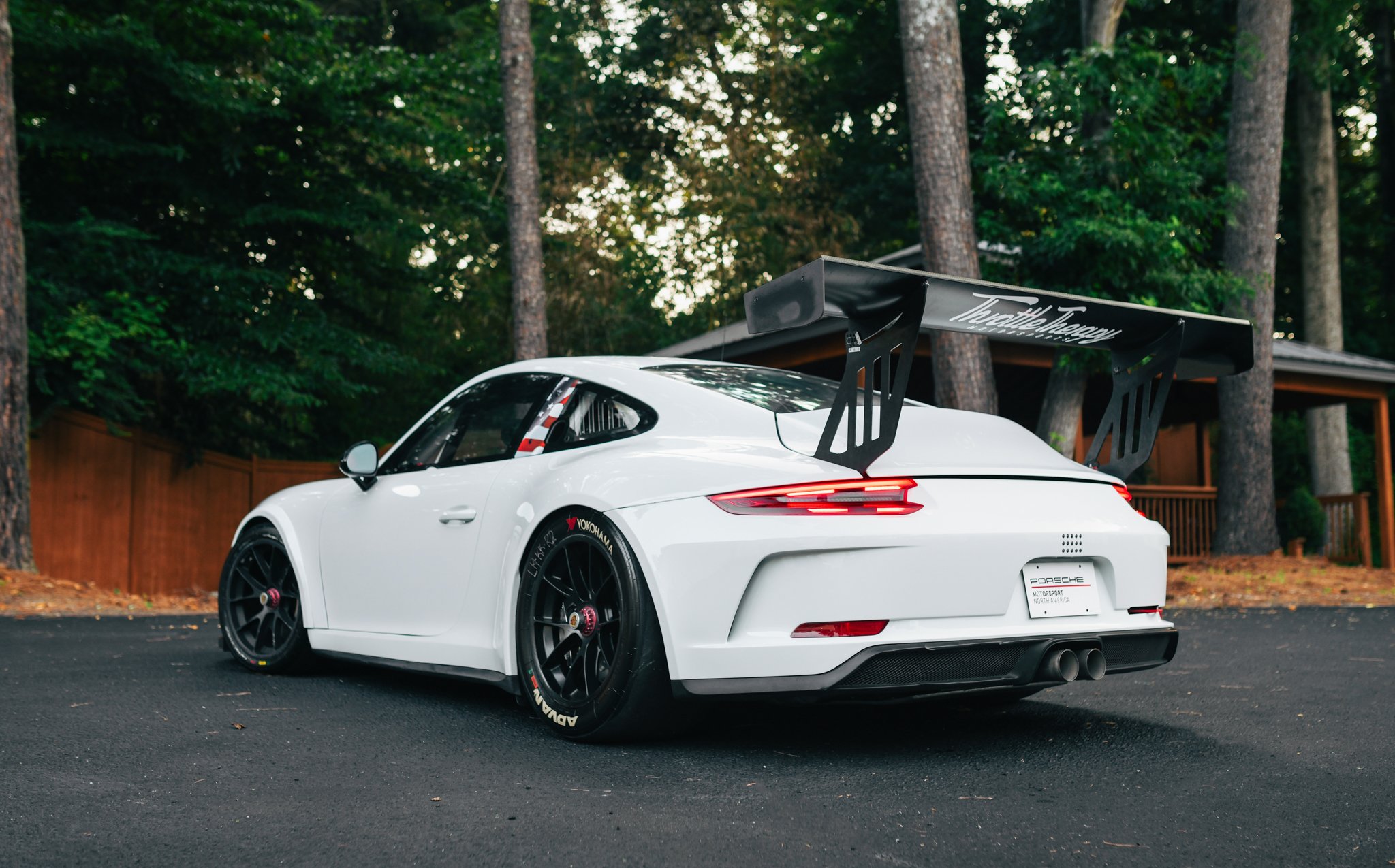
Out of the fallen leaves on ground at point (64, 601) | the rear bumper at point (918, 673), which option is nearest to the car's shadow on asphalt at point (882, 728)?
the rear bumper at point (918, 673)

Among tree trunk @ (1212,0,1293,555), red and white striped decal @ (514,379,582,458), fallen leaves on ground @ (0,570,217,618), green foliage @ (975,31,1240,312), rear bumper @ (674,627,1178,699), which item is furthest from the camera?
tree trunk @ (1212,0,1293,555)

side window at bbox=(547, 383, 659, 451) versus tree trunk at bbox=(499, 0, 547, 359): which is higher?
tree trunk at bbox=(499, 0, 547, 359)

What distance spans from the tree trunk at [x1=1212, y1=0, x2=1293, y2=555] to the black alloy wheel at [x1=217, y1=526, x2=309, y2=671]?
1187 cm

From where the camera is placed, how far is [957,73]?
11.9m

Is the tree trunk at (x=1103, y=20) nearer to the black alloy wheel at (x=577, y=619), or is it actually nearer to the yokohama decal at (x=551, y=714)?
the black alloy wheel at (x=577, y=619)

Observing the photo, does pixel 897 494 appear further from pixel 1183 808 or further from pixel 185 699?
pixel 185 699

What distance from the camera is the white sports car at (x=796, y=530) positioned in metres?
3.64

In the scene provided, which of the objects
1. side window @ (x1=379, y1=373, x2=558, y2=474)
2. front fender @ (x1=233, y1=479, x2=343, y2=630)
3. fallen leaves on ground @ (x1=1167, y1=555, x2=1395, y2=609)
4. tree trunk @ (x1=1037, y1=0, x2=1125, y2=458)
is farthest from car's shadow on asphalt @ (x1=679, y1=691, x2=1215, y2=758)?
tree trunk @ (x1=1037, y1=0, x2=1125, y2=458)

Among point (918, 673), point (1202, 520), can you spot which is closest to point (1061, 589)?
point (918, 673)

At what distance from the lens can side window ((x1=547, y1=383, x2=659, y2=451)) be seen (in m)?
4.36

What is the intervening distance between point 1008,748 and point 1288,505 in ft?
54.0

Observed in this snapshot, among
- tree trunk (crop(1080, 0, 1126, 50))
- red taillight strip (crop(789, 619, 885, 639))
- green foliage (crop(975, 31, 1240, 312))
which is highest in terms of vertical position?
tree trunk (crop(1080, 0, 1126, 50))

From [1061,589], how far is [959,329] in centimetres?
90

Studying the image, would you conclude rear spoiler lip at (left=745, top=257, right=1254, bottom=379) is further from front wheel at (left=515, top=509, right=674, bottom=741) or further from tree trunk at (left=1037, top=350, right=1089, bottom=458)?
tree trunk at (left=1037, top=350, right=1089, bottom=458)
